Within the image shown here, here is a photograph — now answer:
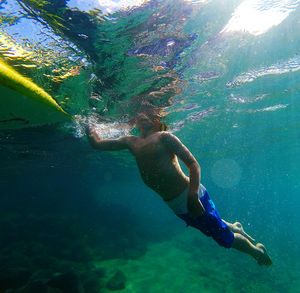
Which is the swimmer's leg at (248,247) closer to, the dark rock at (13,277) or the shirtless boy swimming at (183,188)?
the shirtless boy swimming at (183,188)

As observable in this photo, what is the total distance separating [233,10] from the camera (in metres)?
9.07

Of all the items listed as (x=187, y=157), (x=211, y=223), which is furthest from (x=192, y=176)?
(x=211, y=223)

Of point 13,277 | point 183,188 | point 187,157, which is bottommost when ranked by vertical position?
point 13,277

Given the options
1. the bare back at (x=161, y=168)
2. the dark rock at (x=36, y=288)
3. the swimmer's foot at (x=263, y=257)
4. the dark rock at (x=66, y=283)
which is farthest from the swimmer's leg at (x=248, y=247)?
the dark rock at (x=36, y=288)

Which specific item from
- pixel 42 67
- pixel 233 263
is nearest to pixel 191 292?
pixel 233 263

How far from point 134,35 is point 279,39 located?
6.39 meters

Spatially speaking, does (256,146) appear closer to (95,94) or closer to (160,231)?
(160,231)

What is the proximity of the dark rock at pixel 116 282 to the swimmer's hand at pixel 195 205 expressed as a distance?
10.4m

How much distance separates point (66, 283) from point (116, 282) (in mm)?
3319

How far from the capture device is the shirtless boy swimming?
6.16 meters

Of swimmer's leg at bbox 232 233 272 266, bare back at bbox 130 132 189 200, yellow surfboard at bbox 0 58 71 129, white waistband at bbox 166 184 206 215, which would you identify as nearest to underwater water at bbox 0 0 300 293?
yellow surfboard at bbox 0 58 71 129

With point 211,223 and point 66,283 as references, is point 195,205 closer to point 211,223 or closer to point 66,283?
point 211,223

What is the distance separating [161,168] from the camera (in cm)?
687

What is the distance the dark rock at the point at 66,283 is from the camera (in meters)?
12.1
